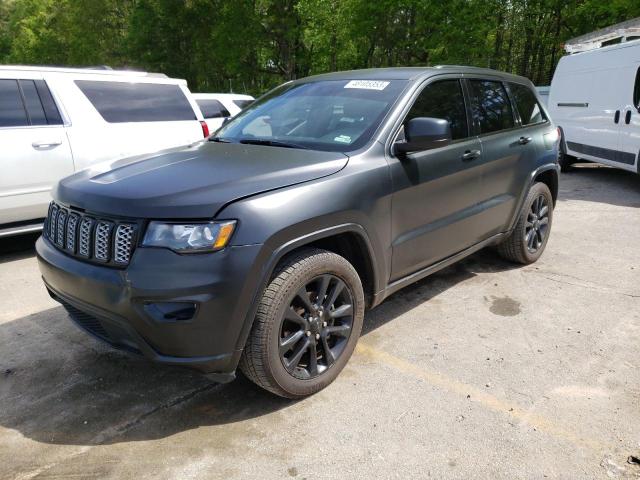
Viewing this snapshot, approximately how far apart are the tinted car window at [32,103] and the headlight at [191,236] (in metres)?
3.76

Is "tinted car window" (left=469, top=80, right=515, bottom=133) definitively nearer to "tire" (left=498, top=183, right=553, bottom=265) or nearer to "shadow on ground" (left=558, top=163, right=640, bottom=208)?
"tire" (left=498, top=183, right=553, bottom=265)

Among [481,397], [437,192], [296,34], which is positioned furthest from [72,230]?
[296,34]

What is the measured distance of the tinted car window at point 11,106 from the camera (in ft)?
16.5

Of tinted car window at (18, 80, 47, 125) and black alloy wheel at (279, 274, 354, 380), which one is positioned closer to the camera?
black alloy wheel at (279, 274, 354, 380)

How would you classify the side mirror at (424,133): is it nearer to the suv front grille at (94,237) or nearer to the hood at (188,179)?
the hood at (188,179)

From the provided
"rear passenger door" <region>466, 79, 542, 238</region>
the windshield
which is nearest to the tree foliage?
"rear passenger door" <region>466, 79, 542, 238</region>

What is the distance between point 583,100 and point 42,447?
9.76 metres

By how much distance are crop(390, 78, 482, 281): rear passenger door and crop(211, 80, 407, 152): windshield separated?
233 millimetres

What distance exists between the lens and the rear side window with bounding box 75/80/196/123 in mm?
5715

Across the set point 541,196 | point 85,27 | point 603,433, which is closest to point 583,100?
point 541,196

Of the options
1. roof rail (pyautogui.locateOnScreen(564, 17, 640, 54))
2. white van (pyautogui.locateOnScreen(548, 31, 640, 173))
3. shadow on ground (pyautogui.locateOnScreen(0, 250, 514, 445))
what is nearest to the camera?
shadow on ground (pyautogui.locateOnScreen(0, 250, 514, 445))

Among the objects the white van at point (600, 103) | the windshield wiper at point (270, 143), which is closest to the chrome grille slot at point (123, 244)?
the windshield wiper at point (270, 143)

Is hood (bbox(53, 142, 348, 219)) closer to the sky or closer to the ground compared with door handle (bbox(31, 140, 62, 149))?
closer to the sky

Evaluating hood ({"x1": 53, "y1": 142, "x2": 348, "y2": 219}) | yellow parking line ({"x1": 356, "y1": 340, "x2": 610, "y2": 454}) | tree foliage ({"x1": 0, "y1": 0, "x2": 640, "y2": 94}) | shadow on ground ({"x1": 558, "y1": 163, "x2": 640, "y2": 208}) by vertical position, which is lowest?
shadow on ground ({"x1": 558, "y1": 163, "x2": 640, "y2": 208})
